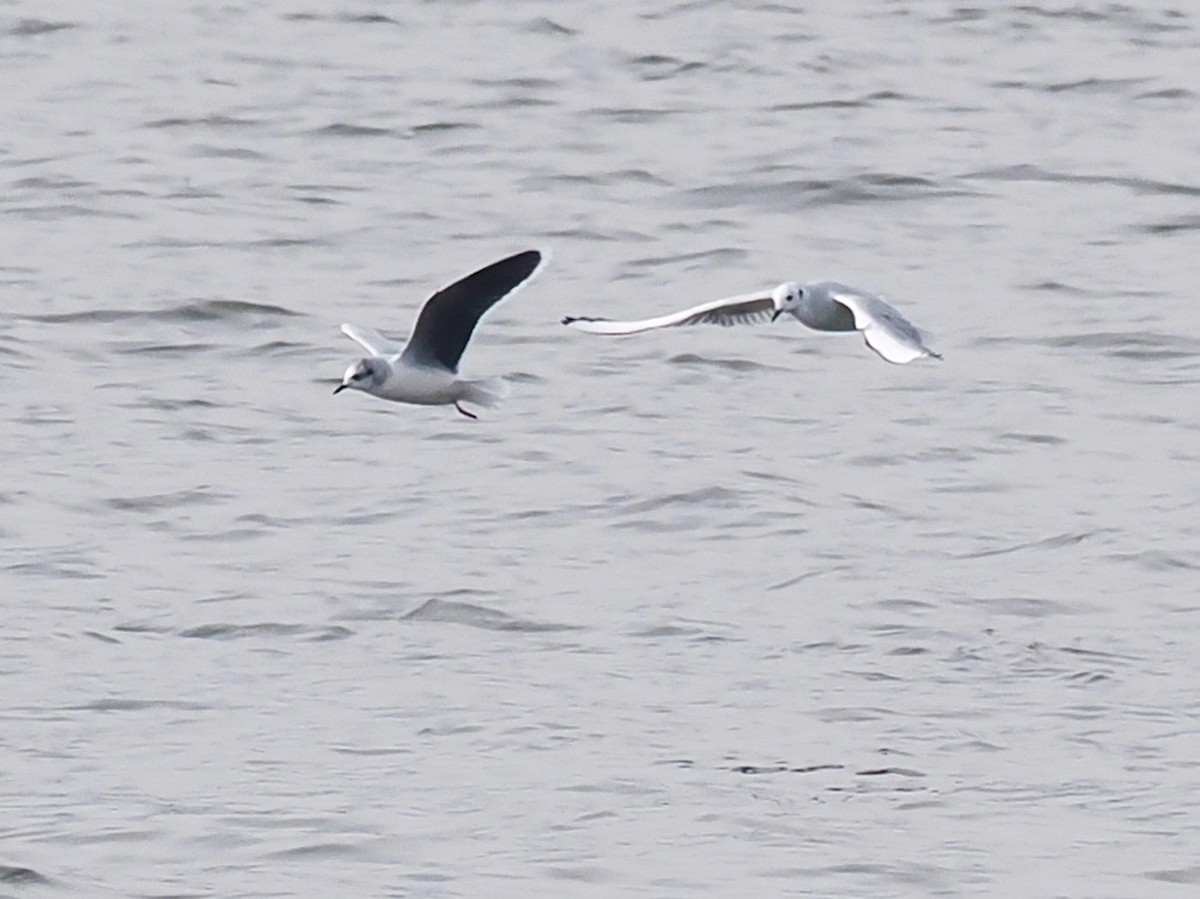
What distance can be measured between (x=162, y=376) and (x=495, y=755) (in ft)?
16.2

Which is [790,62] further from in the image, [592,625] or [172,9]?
[592,625]

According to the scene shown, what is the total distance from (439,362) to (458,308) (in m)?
0.19

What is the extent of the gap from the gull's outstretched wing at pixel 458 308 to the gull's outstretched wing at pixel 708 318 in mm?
244

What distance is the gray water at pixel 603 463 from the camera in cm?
920

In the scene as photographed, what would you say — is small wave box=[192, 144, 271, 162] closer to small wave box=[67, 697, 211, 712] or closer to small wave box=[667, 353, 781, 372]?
small wave box=[667, 353, 781, 372]

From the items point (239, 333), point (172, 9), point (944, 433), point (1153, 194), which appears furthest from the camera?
point (172, 9)

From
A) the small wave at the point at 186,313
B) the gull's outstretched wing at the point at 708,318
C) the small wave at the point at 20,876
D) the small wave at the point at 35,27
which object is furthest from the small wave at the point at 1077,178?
the small wave at the point at 20,876

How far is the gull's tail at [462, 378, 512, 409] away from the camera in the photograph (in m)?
9.40

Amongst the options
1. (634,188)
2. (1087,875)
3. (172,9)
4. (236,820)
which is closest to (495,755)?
(236,820)

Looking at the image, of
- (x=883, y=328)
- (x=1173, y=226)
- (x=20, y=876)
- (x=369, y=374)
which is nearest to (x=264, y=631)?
(x=369, y=374)

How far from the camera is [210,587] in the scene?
11.4 metres

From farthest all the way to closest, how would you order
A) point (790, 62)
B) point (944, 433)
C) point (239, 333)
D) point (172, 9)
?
point (172, 9) → point (790, 62) → point (239, 333) → point (944, 433)

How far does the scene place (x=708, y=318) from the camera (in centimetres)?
1019

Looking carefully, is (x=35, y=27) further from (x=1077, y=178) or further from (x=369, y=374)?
(x=369, y=374)
